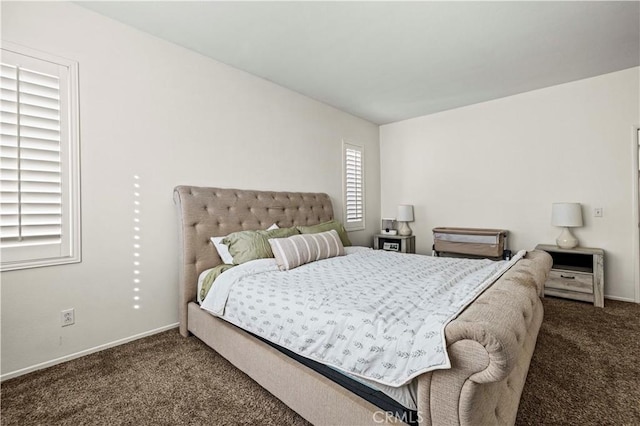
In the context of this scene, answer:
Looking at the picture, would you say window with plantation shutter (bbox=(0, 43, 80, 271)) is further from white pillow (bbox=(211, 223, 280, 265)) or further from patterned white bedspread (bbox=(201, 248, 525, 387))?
patterned white bedspread (bbox=(201, 248, 525, 387))

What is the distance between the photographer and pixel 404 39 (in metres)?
2.56

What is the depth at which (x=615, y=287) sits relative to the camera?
11.0ft

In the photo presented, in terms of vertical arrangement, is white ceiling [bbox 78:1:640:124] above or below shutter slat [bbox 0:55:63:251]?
above

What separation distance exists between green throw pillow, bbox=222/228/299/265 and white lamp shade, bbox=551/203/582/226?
3313mm

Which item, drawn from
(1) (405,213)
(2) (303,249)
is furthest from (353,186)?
(2) (303,249)

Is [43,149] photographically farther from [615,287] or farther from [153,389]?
[615,287]

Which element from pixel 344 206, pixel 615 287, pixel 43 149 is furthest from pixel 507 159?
pixel 43 149

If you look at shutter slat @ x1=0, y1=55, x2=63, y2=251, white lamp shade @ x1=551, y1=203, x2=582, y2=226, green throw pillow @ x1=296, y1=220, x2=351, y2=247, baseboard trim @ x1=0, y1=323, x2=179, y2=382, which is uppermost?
shutter slat @ x1=0, y1=55, x2=63, y2=251

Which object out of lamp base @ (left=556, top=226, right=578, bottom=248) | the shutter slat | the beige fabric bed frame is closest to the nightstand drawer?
lamp base @ (left=556, top=226, right=578, bottom=248)

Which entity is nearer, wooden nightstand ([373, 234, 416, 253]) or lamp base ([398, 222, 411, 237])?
wooden nightstand ([373, 234, 416, 253])

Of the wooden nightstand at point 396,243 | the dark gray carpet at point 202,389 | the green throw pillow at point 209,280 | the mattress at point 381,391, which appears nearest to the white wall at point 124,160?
the dark gray carpet at point 202,389

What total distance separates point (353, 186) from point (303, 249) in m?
2.28

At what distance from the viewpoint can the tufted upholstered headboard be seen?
8.27 feet

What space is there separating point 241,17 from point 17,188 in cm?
196
